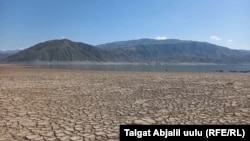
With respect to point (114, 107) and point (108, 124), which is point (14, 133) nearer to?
point (108, 124)

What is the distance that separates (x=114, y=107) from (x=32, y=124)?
10.1ft

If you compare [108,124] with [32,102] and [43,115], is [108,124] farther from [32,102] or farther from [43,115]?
[32,102]

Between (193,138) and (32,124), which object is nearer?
(193,138)

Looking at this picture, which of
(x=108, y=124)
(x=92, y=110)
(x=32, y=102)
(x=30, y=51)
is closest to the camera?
(x=108, y=124)

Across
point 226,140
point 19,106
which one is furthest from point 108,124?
point 19,106

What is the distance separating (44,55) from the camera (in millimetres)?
180750

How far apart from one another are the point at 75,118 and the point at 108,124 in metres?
1.18

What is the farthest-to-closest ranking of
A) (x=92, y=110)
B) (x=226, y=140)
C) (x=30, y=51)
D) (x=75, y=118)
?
(x=30, y=51) → (x=92, y=110) → (x=75, y=118) → (x=226, y=140)
